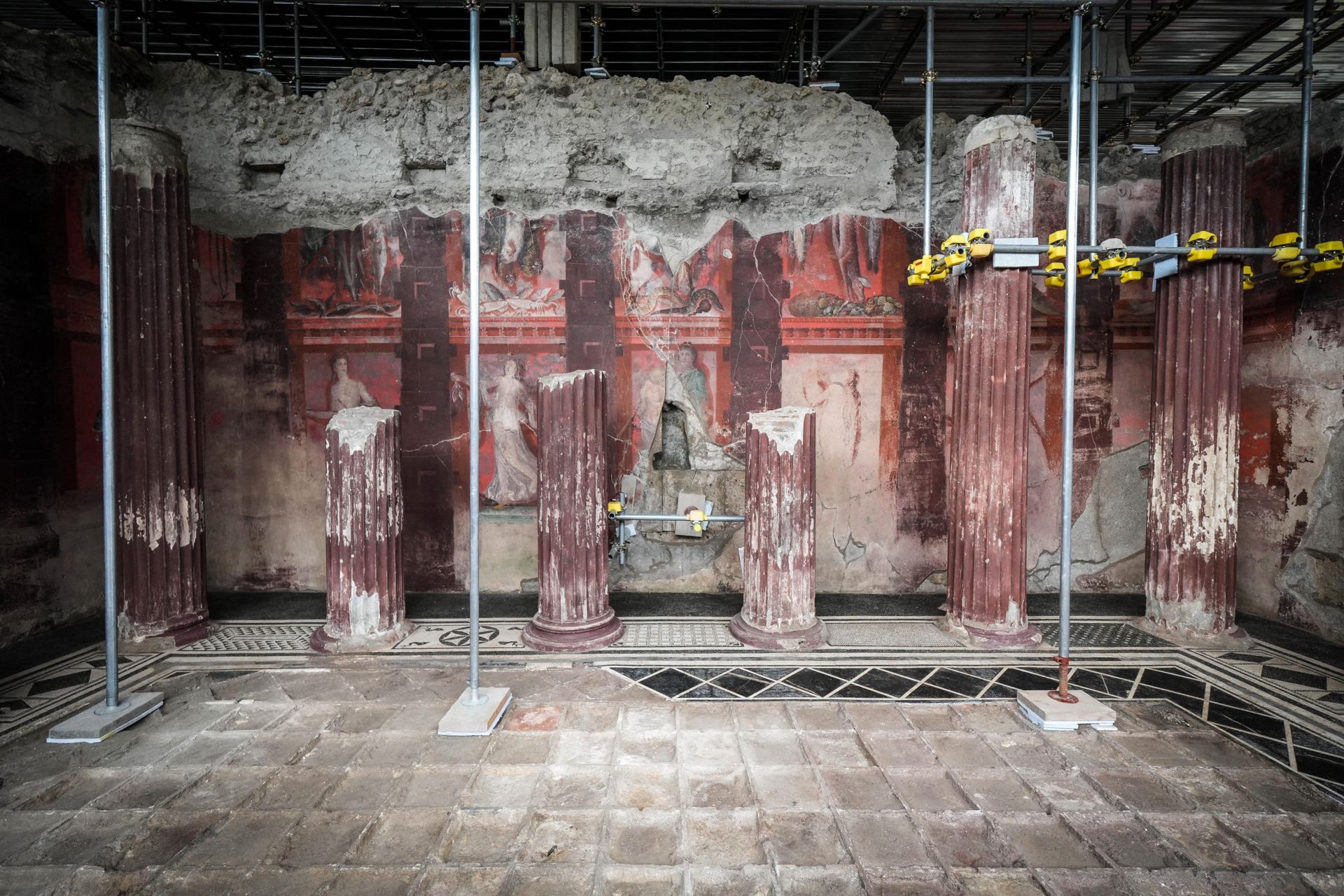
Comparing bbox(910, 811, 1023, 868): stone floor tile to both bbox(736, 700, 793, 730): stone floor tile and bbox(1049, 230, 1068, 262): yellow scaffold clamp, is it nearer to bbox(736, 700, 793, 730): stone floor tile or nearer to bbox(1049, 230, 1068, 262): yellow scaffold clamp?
bbox(736, 700, 793, 730): stone floor tile

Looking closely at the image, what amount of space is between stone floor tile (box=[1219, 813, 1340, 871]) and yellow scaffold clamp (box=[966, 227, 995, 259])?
328 cm

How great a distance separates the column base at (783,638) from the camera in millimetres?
4293

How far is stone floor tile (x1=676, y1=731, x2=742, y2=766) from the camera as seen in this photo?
286 centimetres

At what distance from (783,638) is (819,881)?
221 centimetres

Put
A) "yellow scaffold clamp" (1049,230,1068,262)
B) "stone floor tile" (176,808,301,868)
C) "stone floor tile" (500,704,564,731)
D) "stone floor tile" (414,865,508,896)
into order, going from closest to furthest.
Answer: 1. "stone floor tile" (414,865,508,896)
2. "stone floor tile" (176,808,301,868)
3. "stone floor tile" (500,704,564,731)
4. "yellow scaffold clamp" (1049,230,1068,262)

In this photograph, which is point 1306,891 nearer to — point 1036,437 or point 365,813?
point 365,813

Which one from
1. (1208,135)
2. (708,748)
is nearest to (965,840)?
(708,748)

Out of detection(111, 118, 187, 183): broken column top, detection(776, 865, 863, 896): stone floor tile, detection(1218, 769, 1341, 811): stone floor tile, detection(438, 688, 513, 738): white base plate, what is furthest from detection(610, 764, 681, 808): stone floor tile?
detection(111, 118, 187, 183): broken column top

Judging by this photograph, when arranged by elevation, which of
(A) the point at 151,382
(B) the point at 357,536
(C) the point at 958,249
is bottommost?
(B) the point at 357,536

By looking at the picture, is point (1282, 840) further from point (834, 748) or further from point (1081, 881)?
point (834, 748)

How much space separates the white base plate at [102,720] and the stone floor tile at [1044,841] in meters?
4.20

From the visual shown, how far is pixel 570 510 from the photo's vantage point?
4395 millimetres

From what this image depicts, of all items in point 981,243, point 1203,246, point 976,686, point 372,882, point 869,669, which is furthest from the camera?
point 1203,246

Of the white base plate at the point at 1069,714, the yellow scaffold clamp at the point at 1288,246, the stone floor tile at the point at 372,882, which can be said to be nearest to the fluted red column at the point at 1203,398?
the yellow scaffold clamp at the point at 1288,246
